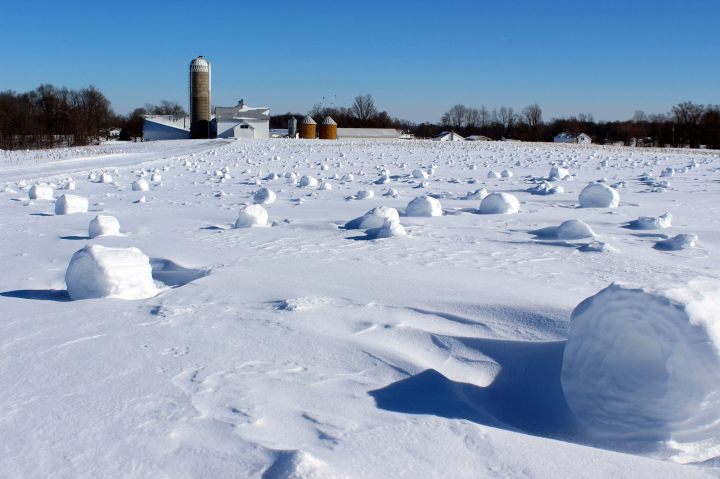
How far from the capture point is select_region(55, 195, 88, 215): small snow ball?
741 cm

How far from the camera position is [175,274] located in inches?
171

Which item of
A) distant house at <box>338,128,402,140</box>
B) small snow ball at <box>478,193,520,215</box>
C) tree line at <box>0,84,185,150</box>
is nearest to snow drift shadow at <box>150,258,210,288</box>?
small snow ball at <box>478,193,520,215</box>

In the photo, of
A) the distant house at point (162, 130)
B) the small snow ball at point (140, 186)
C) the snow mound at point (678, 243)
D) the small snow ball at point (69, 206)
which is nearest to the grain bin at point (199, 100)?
the distant house at point (162, 130)

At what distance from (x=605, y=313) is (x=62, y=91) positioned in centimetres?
7950

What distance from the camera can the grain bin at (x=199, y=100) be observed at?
2211 inches

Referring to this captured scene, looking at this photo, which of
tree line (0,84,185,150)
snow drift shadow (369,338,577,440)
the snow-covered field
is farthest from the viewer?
tree line (0,84,185,150)

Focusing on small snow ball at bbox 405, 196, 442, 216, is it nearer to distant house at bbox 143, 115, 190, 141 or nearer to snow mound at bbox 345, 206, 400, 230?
snow mound at bbox 345, 206, 400, 230

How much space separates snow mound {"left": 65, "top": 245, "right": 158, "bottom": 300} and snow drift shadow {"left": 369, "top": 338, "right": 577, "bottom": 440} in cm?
181

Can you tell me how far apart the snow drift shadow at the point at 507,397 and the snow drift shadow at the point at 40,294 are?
2185 mm

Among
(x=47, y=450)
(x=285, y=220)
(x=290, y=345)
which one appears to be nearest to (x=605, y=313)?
(x=290, y=345)

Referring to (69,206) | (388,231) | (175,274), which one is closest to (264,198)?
(69,206)

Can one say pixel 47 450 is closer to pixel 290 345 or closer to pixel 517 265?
pixel 290 345

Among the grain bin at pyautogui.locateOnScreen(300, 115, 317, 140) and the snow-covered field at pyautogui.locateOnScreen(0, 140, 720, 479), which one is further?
the grain bin at pyautogui.locateOnScreen(300, 115, 317, 140)

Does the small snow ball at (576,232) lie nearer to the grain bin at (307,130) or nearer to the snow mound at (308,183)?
the snow mound at (308,183)
